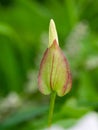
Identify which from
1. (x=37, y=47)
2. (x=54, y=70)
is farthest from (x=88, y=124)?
(x=37, y=47)

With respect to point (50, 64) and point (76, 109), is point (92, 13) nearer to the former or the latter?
point (76, 109)

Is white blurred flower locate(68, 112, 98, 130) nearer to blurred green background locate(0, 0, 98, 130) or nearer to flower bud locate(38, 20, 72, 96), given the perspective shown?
flower bud locate(38, 20, 72, 96)

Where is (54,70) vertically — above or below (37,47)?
below

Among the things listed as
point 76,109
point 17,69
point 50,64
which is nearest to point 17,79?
point 17,69

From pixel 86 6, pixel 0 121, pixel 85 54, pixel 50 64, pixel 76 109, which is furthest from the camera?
pixel 86 6

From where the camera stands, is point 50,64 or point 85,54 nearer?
point 50,64

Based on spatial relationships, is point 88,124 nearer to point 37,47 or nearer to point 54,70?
point 54,70

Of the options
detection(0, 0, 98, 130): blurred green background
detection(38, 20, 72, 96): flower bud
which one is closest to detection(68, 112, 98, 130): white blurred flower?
detection(38, 20, 72, 96): flower bud
